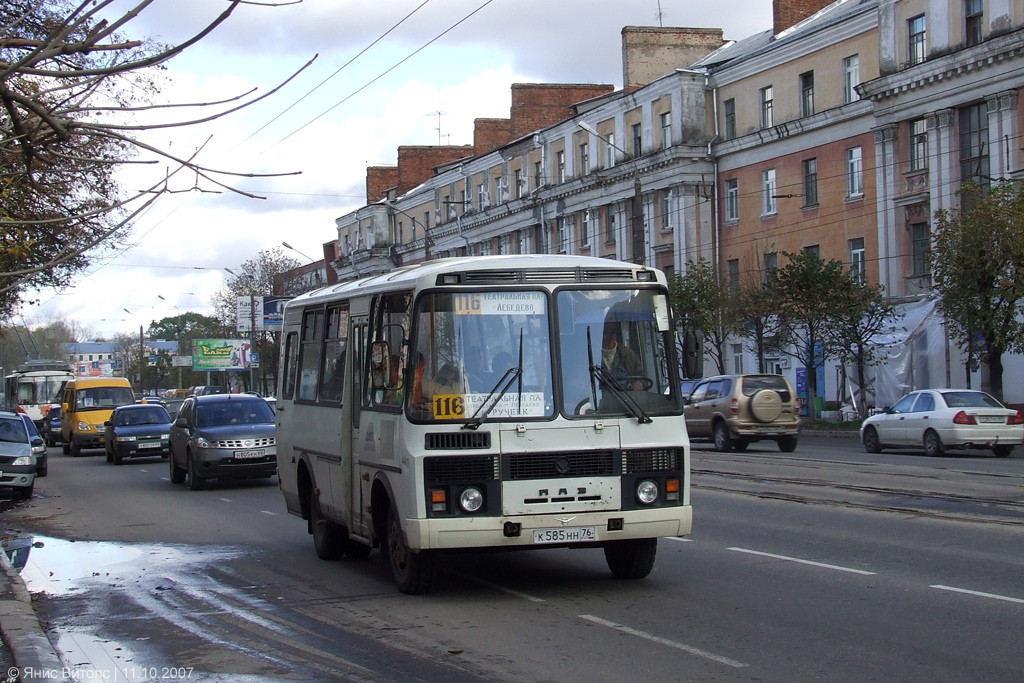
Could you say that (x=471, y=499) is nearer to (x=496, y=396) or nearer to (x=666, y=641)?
(x=496, y=396)

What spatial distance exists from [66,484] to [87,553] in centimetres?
1191

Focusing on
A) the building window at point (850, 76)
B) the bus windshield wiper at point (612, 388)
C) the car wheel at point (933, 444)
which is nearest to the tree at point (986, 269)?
the car wheel at point (933, 444)

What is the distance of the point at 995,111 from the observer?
35812 millimetres

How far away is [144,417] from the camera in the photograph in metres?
31.4

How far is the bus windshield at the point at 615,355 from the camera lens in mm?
9320

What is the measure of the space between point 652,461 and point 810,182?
37.2 m

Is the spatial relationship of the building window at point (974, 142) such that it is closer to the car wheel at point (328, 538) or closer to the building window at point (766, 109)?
the building window at point (766, 109)

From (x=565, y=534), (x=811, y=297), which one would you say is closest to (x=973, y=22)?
(x=811, y=297)

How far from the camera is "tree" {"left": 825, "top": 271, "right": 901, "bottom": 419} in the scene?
120 feet

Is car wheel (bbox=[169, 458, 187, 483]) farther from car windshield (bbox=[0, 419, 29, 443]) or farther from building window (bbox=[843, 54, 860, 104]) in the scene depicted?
building window (bbox=[843, 54, 860, 104])

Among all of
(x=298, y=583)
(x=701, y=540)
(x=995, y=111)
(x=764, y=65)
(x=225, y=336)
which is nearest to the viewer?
(x=298, y=583)

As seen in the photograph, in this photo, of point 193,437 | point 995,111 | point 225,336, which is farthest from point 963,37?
point 225,336

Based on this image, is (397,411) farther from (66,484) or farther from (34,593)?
(66,484)

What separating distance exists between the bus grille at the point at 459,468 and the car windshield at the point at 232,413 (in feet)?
45.0
